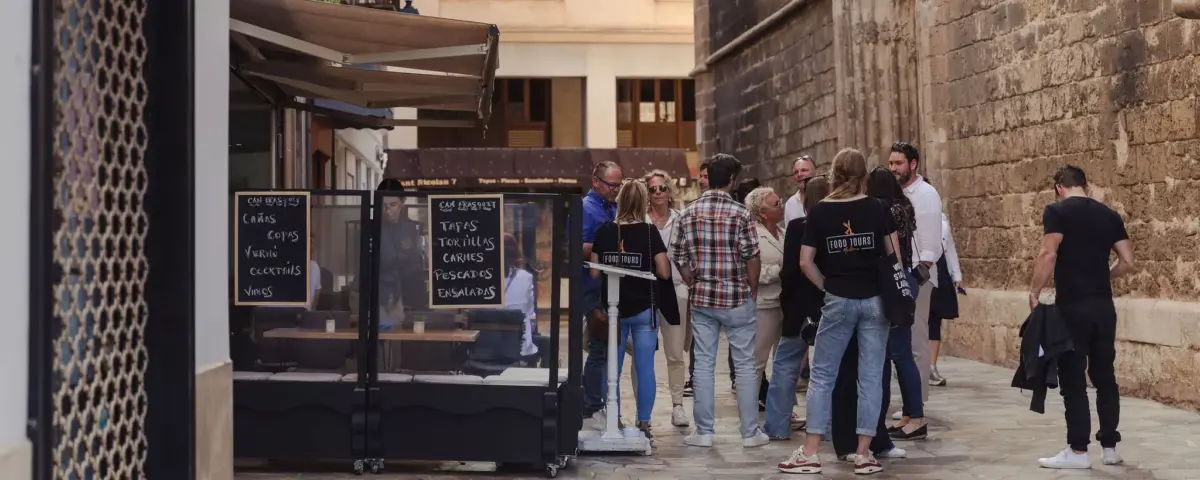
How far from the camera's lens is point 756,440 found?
8.53m

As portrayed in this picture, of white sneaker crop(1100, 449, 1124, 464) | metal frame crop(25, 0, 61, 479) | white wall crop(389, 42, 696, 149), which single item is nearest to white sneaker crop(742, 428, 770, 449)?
white sneaker crop(1100, 449, 1124, 464)

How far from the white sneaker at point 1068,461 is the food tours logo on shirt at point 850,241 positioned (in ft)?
4.98

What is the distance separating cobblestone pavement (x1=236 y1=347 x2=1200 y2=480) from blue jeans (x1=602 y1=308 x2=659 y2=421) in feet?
0.92

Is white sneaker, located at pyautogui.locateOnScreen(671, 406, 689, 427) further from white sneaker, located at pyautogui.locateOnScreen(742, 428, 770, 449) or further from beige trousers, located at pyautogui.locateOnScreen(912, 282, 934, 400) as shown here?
beige trousers, located at pyautogui.locateOnScreen(912, 282, 934, 400)

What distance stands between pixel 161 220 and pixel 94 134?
1.92ft

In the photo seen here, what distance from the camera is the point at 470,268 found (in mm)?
7355

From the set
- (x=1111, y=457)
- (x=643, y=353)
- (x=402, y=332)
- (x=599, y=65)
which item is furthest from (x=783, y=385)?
→ (x=599, y=65)

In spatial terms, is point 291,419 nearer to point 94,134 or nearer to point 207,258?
point 207,258

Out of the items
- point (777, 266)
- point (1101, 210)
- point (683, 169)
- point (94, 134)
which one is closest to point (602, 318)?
point (777, 266)

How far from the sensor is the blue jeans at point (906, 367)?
8.45 metres

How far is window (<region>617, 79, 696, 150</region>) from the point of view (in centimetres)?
3512

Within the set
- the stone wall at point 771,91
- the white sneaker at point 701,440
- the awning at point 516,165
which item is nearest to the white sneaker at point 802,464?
the white sneaker at point 701,440

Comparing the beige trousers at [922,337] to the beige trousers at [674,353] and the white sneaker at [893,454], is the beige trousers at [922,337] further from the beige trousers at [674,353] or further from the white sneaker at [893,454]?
A: the beige trousers at [674,353]

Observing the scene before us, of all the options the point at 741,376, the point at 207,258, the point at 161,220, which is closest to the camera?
the point at 161,220
